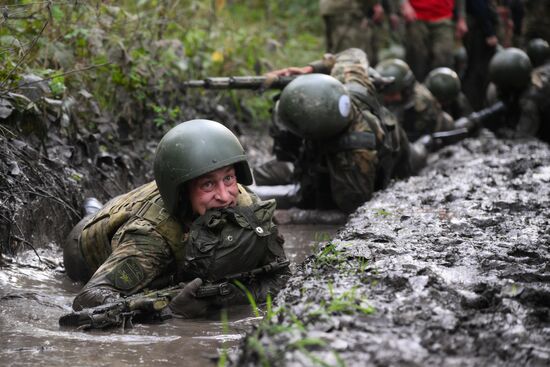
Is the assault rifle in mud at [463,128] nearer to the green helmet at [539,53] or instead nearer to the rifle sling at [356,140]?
the green helmet at [539,53]

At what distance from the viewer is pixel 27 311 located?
406cm

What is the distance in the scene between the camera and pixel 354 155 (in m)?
7.25

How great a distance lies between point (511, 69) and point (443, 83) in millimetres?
1040

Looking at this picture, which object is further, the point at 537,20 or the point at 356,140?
the point at 537,20

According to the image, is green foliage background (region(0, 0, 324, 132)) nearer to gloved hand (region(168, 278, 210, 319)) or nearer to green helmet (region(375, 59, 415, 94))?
green helmet (region(375, 59, 415, 94))

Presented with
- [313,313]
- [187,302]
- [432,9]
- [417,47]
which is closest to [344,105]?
[187,302]

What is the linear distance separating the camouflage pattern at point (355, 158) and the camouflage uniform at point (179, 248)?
2.87 meters

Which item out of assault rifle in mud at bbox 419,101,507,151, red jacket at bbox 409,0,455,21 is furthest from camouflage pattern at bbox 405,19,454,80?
assault rifle in mud at bbox 419,101,507,151

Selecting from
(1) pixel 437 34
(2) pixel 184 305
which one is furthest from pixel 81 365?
(1) pixel 437 34

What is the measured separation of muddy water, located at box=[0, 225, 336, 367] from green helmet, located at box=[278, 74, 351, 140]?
2.72 meters

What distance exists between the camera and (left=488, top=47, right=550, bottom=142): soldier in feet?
38.4

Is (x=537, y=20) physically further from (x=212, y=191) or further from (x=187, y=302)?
(x=187, y=302)

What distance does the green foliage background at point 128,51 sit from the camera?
609 centimetres

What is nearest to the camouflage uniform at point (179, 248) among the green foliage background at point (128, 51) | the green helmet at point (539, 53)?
the green foliage background at point (128, 51)
